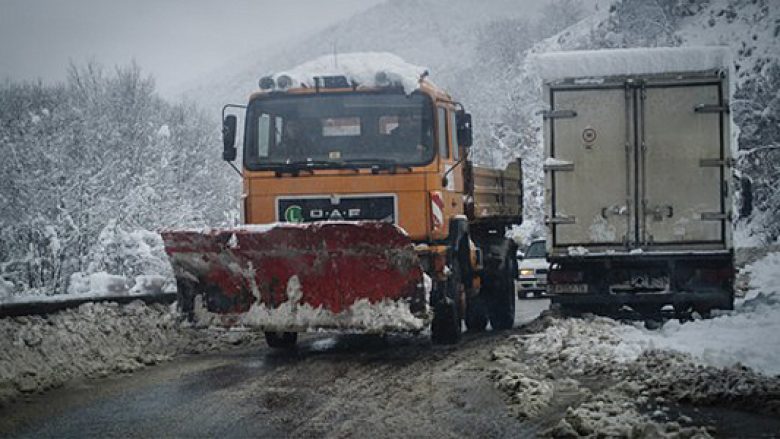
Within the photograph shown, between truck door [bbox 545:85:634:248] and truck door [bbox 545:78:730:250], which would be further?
truck door [bbox 545:85:634:248]

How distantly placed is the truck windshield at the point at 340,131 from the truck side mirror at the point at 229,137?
185 millimetres

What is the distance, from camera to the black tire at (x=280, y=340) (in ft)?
38.4

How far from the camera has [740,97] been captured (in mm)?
36562

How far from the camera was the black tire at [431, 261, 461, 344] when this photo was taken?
10.8 metres

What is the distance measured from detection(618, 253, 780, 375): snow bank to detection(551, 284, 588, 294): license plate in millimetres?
1030

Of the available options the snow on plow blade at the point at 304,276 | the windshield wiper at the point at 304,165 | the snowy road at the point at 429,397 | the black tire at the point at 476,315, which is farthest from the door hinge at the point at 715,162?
the windshield wiper at the point at 304,165

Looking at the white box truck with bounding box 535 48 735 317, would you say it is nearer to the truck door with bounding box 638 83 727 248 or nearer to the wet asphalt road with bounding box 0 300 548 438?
the truck door with bounding box 638 83 727 248

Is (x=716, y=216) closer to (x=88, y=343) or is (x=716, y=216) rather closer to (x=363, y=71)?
(x=363, y=71)

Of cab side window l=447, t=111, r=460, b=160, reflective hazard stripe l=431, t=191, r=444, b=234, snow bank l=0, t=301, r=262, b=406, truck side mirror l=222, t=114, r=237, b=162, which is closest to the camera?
snow bank l=0, t=301, r=262, b=406

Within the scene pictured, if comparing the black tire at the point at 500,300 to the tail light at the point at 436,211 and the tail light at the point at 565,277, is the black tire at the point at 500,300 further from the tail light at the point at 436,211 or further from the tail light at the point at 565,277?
the tail light at the point at 436,211

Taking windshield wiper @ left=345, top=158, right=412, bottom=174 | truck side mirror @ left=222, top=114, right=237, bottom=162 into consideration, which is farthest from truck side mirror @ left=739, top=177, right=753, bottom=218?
truck side mirror @ left=222, top=114, right=237, bottom=162

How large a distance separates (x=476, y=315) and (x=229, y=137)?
16.8ft

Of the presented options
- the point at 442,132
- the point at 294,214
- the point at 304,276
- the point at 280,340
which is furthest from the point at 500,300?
the point at 304,276

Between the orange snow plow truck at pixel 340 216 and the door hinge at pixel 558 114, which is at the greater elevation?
the door hinge at pixel 558 114
